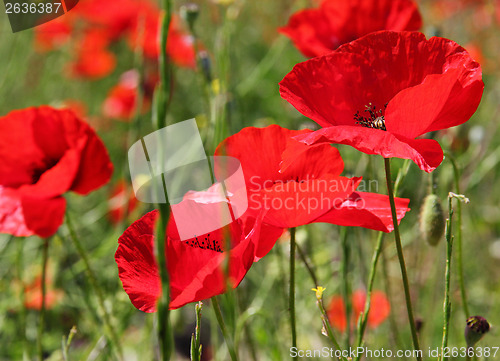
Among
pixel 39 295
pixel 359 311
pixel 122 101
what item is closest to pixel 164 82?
pixel 359 311

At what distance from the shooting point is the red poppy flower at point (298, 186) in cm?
44

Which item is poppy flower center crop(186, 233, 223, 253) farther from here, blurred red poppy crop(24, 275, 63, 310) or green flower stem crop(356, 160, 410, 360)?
blurred red poppy crop(24, 275, 63, 310)

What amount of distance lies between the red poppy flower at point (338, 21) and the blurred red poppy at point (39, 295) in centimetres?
71

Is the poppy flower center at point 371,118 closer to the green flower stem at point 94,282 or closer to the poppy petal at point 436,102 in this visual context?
the poppy petal at point 436,102

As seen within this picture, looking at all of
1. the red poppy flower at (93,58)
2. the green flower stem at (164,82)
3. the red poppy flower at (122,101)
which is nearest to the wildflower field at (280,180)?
the green flower stem at (164,82)

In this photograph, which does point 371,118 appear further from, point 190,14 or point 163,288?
point 190,14

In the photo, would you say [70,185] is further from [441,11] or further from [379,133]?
[441,11]

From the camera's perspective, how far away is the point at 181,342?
1.51 metres

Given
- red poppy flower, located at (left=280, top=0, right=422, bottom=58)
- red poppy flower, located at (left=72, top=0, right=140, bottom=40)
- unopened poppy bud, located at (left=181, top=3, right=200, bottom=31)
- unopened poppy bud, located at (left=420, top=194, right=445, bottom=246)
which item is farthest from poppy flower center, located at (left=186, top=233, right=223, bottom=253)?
red poppy flower, located at (left=72, top=0, right=140, bottom=40)

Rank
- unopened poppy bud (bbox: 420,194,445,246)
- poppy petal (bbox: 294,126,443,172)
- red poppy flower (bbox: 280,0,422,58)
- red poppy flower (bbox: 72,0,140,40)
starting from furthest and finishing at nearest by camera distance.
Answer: red poppy flower (bbox: 72,0,140,40) → red poppy flower (bbox: 280,0,422,58) → unopened poppy bud (bbox: 420,194,445,246) → poppy petal (bbox: 294,126,443,172)

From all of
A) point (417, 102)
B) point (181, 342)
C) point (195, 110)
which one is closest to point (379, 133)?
point (417, 102)

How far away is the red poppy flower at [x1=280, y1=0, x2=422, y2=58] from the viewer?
0.81 m

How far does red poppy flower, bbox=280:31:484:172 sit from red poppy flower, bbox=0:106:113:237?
0.25 meters

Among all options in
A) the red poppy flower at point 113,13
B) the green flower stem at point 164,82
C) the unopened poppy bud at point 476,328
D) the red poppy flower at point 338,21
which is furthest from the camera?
the red poppy flower at point 113,13
